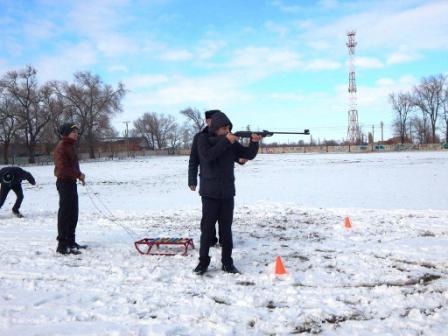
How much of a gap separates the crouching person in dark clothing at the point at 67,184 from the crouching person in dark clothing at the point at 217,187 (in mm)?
2455

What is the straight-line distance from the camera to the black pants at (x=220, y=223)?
559cm

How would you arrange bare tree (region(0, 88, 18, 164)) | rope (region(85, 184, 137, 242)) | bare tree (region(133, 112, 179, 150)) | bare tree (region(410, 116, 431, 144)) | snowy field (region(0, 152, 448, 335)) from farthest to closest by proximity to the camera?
bare tree (region(133, 112, 179, 150))
bare tree (region(410, 116, 431, 144))
bare tree (region(0, 88, 18, 164))
rope (region(85, 184, 137, 242))
snowy field (region(0, 152, 448, 335))

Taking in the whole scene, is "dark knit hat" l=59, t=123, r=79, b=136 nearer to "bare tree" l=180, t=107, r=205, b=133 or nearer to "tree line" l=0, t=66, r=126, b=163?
"tree line" l=0, t=66, r=126, b=163

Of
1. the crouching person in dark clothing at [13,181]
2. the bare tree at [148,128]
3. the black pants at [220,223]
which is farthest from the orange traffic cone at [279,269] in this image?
the bare tree at [148,128]

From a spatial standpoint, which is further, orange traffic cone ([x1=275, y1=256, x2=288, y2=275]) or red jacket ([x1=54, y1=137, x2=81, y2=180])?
red jacket ([x1=54, y1=137, x2=81, y2=180])

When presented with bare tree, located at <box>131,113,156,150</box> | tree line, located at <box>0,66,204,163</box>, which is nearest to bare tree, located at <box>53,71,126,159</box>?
tree line, located at <box>0,66,204,163</box>

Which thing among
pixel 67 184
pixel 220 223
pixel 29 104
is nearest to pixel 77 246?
pixel 67 184

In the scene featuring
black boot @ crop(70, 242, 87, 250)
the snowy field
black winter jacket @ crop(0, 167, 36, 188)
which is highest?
black winter jacket @ crop(0, 167, 36, 188)

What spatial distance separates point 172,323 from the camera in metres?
3.95

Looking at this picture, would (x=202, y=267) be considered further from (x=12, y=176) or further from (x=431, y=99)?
(x=431, y=99)

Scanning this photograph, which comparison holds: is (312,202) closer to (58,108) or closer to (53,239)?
(53,239)

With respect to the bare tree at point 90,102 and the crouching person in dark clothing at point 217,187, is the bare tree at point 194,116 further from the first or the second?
the crouching person in dark clothing at point 217,187

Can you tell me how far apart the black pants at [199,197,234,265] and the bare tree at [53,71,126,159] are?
71.5 meters

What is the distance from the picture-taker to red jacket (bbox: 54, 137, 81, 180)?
6906 millimetres
